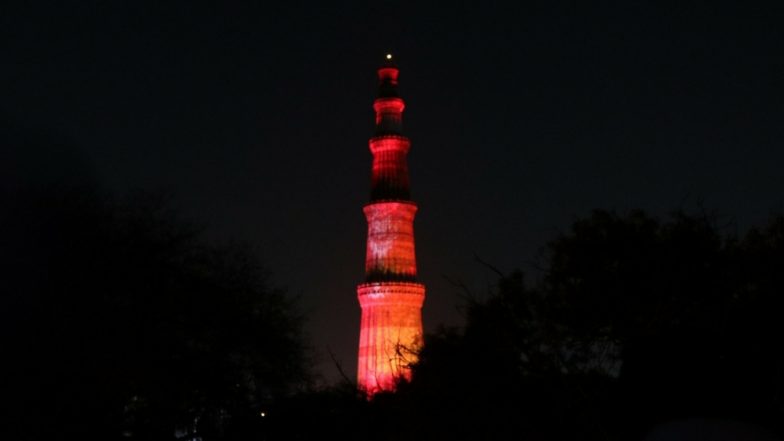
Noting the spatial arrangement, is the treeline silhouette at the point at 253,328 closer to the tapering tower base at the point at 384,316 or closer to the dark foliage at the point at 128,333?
the dark foliage at the point at 128,333

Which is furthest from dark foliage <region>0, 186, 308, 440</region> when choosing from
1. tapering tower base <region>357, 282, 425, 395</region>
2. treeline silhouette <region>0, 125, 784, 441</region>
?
tapering tower base <region>357, 282, 425, 395</region>

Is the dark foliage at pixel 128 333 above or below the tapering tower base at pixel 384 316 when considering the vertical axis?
below

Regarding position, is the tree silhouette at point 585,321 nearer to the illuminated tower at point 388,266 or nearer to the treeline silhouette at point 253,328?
the treeline silhouette at point 253,328

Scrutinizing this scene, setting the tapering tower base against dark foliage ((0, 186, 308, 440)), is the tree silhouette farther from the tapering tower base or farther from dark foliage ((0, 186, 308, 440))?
the tapering tower base

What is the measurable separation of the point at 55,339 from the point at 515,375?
987 centimetres

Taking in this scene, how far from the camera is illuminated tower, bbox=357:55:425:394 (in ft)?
177

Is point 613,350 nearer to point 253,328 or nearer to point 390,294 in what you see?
point 253,328

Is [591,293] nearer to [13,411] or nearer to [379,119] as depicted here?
[13,411]

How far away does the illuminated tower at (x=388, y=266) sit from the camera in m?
53.9

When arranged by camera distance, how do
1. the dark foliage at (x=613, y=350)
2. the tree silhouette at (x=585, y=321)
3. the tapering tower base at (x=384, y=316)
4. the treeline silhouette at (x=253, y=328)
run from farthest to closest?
the tapering tower base at (x=384, y=316), the treeline silhouette at (x=253, y=328), the tree silhouette at (x=585, y=321), the dark foliage at (x=613, y=350)

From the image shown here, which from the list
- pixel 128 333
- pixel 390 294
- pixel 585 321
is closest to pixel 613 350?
pixel 585 321

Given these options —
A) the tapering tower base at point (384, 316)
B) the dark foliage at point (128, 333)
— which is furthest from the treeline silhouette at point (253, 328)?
the tapering tower base at point (384, 316)

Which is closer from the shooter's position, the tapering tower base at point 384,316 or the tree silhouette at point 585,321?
the tree silhouette at point 585,321

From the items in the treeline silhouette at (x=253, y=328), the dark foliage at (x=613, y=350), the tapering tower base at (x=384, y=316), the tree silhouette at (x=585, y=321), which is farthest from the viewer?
the tapering tower base at (x=384, y=316)
